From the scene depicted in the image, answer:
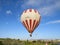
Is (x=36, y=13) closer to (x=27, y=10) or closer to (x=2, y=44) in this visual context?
(x=27, y=10)

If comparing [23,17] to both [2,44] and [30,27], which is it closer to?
[30,27]

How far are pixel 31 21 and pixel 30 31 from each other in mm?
1342

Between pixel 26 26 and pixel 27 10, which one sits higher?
pixel 27 10

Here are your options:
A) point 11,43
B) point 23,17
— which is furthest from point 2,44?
point 23,17

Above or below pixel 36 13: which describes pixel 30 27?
below

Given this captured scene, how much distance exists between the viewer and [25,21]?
68.0 feet

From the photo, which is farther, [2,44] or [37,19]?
[2,44]

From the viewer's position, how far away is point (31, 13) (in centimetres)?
2053

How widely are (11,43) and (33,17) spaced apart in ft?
110

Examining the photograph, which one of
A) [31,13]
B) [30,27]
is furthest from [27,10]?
[30,27]

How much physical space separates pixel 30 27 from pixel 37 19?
1.29 m

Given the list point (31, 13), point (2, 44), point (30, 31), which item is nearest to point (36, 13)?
point (31, 13)

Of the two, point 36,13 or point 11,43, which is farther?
point 11,43

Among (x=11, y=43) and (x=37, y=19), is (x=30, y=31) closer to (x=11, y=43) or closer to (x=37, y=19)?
(x=37, y=19)
